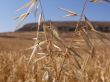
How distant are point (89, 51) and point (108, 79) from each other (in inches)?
44.0

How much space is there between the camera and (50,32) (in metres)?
1.31

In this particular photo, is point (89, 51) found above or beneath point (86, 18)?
beneath

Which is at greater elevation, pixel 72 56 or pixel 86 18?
pixel 86 18

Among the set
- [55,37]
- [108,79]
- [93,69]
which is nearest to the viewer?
[55,37]

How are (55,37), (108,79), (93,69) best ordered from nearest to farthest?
(55,37), (108,79), (93,69)

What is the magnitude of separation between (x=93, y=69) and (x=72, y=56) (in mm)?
1839

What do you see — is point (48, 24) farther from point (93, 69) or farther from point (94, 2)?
point (93, 69)

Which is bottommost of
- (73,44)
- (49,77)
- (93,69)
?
(93,69)

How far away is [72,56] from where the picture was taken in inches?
51.9

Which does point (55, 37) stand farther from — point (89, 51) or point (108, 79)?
point (108, 79)

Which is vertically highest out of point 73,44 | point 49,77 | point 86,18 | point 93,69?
point 86,18

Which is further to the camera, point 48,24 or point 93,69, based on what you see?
point 93,69

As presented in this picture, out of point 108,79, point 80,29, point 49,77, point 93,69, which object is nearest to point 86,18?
point 80,29

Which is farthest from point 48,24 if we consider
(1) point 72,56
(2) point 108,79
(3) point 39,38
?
(2) point 108,79
